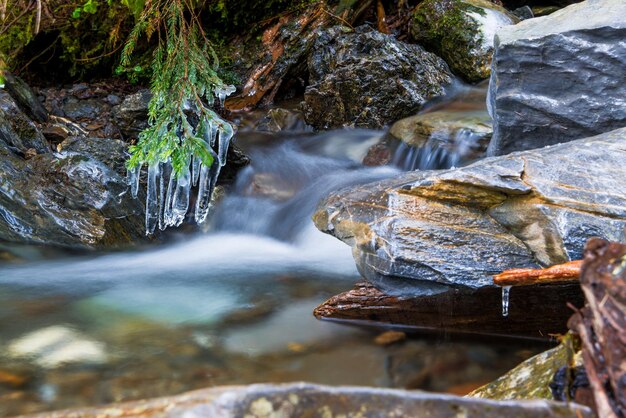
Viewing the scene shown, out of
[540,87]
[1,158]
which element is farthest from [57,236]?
[540,87]

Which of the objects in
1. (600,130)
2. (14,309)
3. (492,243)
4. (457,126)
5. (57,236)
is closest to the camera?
(492,243)

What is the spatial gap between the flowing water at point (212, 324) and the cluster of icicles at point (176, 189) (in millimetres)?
223

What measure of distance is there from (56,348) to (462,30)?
6.31 metres

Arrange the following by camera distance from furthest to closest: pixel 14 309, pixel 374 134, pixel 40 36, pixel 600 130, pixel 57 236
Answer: pixel 40 36
pixel 374 134
pixel 57 236
pixel 600 130
pixel 14 309

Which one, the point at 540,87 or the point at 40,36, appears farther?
the point at 40,36

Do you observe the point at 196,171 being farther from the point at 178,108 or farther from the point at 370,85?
the point at 370,85

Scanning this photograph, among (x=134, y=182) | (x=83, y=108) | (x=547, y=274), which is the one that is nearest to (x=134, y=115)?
(x=134, y=182)

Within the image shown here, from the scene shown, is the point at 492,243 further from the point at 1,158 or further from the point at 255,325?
the point at 1,158

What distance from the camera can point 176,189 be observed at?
17.8 ft

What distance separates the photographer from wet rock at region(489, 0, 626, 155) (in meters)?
4.51

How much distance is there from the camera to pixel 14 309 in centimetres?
409

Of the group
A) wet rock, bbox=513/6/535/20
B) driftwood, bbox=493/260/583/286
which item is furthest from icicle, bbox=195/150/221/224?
wet rock, bbox=513/6/535/20

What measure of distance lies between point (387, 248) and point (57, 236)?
322 cm

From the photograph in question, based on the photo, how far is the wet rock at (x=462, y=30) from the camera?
7668 mm
